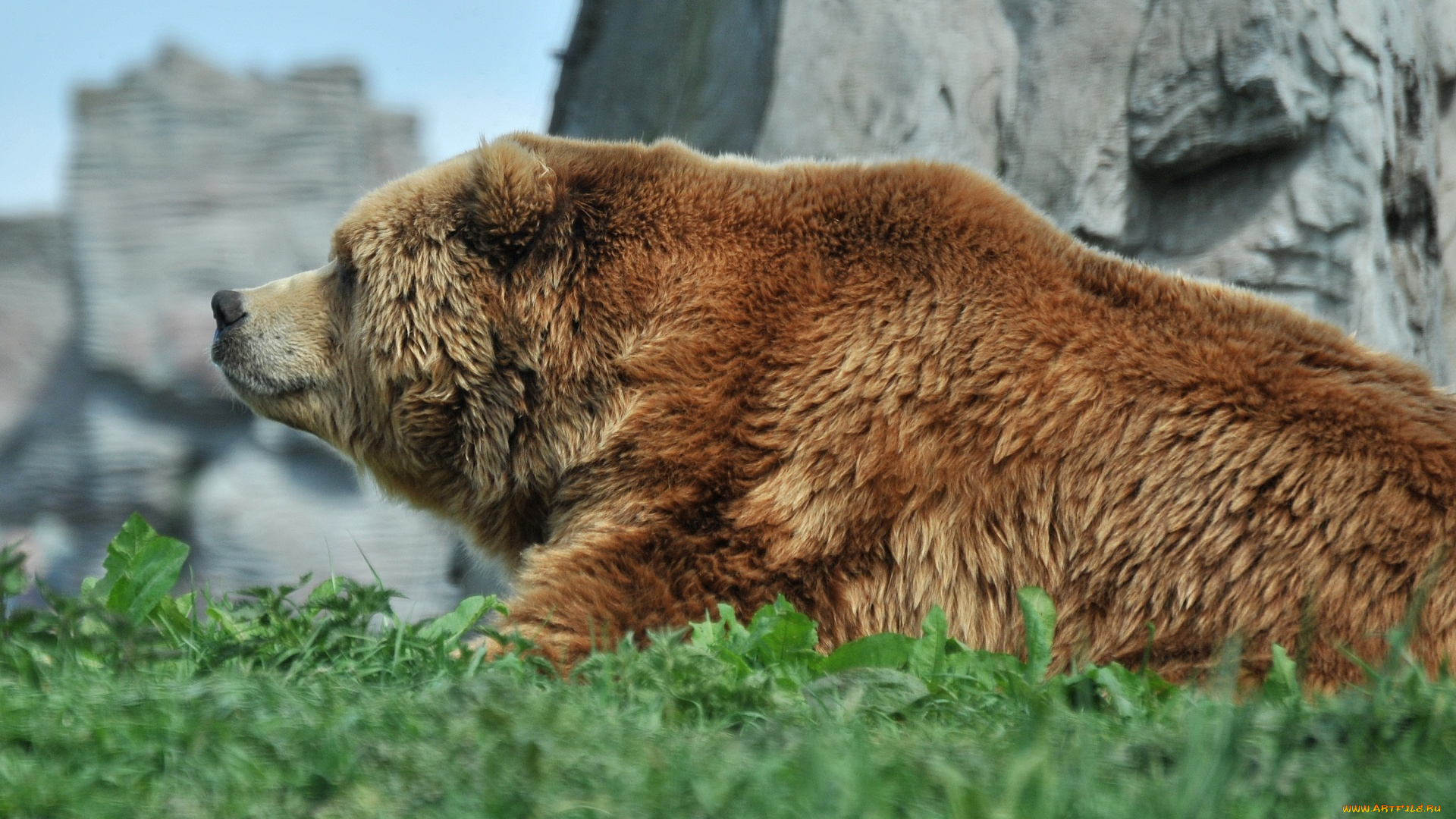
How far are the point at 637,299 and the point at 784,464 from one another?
63 cm

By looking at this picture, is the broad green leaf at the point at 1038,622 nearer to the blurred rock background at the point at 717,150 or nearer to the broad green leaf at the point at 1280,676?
the broad green leaf at the point at 1280,676

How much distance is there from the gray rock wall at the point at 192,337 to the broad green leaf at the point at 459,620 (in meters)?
5.27

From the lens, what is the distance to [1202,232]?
21.0 ft

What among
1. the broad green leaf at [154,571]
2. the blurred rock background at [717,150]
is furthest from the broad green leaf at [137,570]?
the blurred rock background at [717,150]

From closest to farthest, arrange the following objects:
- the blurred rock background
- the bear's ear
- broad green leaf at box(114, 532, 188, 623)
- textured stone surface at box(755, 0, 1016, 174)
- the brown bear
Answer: the brown bear
broad green leaf at box(114, 532, 188, 623)
the bear's ear
the blurred rock background
textured stone surface at box(755, 0, 1016, 174)

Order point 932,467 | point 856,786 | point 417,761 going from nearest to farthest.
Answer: point 856,786 < point 417,761 < point 932,467

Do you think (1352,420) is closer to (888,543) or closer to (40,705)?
(888,543)

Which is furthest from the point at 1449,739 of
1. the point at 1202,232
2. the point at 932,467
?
the point at 1202,232

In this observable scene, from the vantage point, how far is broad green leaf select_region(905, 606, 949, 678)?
2676mm

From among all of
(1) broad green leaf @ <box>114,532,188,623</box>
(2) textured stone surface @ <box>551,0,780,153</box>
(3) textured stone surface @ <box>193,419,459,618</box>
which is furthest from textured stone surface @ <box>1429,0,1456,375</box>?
(1) broad green leaf @ <box>114,532,188,623</box>

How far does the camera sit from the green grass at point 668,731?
1.58 meters

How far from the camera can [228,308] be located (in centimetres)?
395

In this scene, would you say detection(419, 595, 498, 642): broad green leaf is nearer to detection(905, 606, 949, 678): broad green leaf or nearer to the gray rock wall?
detection(905, 606, 949, 678): broad green leaf

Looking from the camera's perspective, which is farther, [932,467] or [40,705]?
[932,467]
